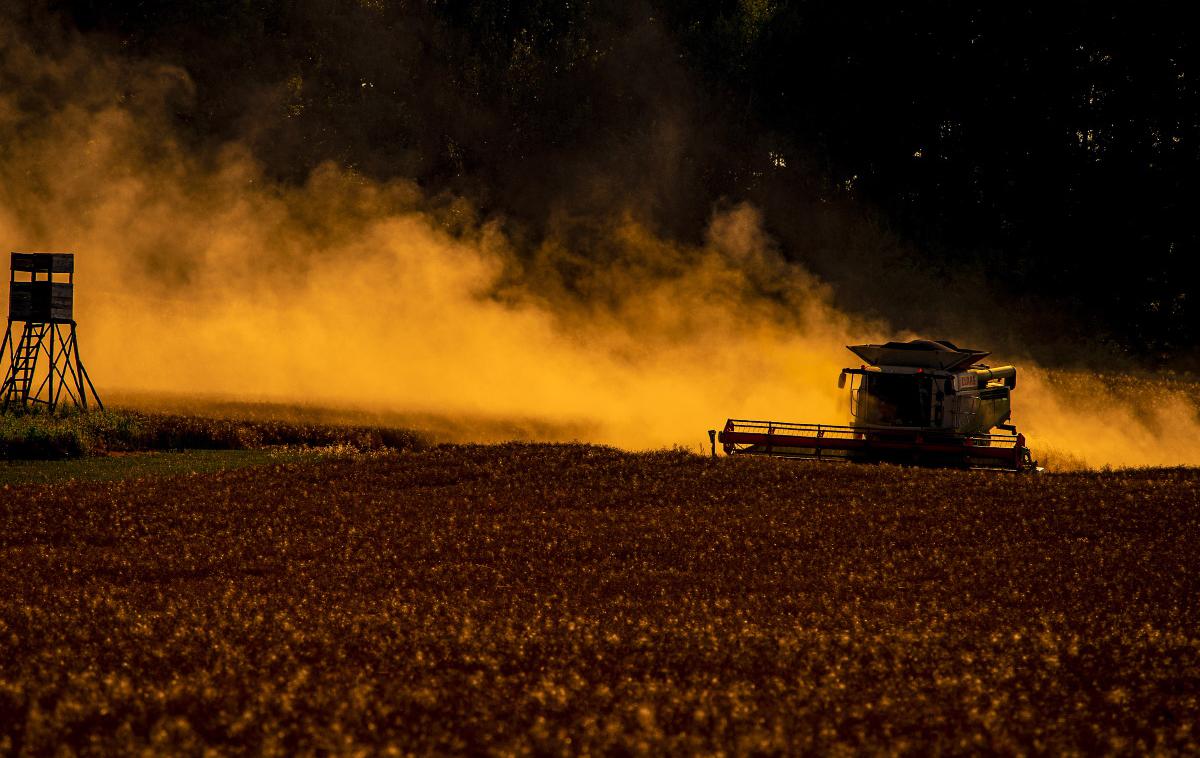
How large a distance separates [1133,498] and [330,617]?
48.4 feet

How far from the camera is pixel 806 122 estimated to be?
63.9 m

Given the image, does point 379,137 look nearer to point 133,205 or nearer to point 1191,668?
point 133,205

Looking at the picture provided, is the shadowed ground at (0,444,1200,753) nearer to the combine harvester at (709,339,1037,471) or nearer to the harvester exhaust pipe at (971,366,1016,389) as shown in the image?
the combine harvester at (709,339,1037,471)

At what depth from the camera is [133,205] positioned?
63.5m

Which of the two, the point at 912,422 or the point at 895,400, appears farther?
the point at 895,400

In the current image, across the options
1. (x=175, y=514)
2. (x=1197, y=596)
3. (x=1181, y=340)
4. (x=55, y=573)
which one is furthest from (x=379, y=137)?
(x=1197, y=596)

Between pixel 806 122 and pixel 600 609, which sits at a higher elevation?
pixel 806 122

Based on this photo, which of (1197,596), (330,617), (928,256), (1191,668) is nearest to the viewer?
(1191,668)

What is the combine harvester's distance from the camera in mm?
28031

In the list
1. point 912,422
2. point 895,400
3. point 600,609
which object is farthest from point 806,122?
point 600,609

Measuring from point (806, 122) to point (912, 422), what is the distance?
3716 centimetres

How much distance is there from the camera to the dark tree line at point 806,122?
55781 mm

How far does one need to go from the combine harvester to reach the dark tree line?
29.2 m

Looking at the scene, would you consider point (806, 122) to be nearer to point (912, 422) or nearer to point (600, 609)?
point (912, 422)
